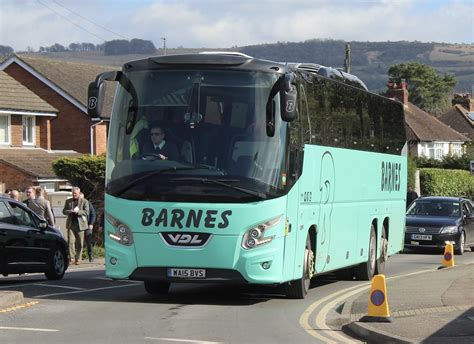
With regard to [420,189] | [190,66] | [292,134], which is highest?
[190,66]

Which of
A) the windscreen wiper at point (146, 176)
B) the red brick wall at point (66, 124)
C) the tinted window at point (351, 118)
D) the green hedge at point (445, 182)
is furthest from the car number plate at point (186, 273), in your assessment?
the green hedge at point (445, 182)

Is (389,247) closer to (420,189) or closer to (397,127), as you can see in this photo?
(397,127)

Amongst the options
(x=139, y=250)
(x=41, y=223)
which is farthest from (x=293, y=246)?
(x=41, y=223)

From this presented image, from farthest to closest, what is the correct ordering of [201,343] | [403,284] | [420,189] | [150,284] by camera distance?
[420,189]
[403,284]
[150,284]
[201,343]

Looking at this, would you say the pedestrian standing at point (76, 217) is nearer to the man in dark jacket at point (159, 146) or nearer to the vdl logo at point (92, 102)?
the vdl logo at point (92, 102)

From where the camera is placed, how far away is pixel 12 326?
11312 mm

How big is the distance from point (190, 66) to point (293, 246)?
2980mm

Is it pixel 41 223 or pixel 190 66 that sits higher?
pixel 190 66

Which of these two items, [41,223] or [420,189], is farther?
[420,189]

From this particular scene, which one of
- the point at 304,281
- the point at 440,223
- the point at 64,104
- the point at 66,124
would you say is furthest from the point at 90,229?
the point at 64,104

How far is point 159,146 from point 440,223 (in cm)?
1737

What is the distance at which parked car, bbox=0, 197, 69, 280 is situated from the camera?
56.2 feet

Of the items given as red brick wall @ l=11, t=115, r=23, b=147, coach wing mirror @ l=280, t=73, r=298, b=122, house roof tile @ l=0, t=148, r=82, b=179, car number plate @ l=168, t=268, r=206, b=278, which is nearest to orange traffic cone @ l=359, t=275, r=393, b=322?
car number plate @ l=168, t=268, r=206, b=278

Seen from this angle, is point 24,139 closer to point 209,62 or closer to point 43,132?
point 43,132
